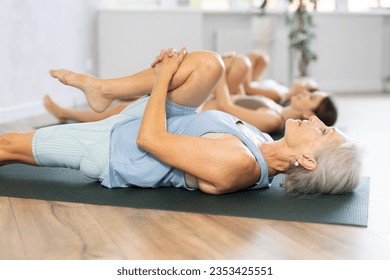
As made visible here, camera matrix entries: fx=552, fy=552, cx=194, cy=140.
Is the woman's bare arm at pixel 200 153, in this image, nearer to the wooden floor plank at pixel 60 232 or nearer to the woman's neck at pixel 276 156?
the woman's neck at pixel 276 156

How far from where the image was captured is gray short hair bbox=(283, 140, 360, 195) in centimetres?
174

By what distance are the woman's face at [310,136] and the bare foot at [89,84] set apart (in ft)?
2.22

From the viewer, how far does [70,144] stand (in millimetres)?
1943

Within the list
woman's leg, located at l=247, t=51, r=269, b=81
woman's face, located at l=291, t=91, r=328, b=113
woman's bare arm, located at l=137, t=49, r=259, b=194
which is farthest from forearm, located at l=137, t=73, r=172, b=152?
woman's leg, located at l=247, t=51, r=269, b=81

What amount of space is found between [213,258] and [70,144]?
0.85m

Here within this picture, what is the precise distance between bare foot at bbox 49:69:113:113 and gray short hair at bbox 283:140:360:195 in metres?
0.72

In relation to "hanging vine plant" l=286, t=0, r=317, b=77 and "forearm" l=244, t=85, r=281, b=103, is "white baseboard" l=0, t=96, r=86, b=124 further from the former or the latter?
"hanging vine plant" l=286, t=0, r=317, b=77

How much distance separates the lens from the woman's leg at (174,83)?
193 cm

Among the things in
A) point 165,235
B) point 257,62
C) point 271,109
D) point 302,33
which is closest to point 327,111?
point 271,109

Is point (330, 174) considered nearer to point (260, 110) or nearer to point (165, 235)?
point (165, 235)

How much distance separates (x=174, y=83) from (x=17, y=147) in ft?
2.02

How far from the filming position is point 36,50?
4.34 meters
